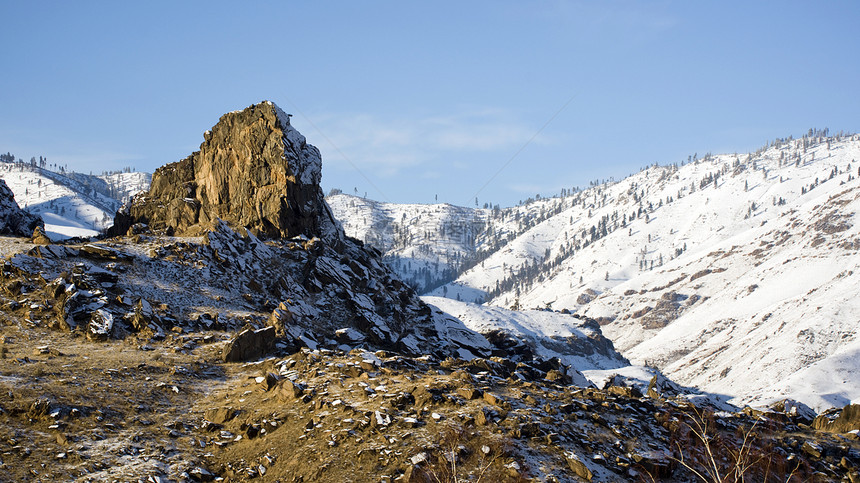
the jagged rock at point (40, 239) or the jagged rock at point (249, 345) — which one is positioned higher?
the jagged rock at point (40, 239)

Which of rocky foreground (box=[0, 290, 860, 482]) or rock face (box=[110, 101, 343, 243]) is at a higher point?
rock face (box=[110, 101, 343, 243])

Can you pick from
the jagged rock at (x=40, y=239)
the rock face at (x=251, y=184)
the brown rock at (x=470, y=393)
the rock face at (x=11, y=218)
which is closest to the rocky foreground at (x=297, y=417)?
the brown rock at (x=470, y=393)

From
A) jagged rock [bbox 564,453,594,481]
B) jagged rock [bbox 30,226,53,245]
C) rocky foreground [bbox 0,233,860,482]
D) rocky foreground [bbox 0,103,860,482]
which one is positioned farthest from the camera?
jagged rock [bbox 30,226,53,245]

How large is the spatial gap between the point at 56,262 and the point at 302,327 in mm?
14530

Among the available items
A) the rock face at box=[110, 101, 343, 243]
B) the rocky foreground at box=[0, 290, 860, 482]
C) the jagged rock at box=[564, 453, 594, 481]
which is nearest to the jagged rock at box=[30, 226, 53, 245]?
the rock face at box=[110, 101, 343, 243]

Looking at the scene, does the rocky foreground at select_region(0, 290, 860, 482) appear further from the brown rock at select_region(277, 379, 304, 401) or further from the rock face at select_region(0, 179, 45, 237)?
the rock face at select_region(0, 179, 45, 237)

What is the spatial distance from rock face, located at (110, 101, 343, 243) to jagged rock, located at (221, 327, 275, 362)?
17.8 metres

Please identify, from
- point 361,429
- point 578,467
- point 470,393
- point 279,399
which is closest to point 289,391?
point 279,399

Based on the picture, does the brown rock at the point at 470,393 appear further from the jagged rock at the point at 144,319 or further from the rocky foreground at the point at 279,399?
the jagged rock at the point at 144,319

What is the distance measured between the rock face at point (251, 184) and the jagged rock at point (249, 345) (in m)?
17.8

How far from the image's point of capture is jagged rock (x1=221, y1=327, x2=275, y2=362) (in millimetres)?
25672

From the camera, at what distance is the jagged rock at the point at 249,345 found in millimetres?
25672

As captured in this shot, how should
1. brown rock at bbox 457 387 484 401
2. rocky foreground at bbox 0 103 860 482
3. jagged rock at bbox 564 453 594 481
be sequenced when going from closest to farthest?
jagged rock at bbox 564 453 594 481
rocky foreground at bbox 0 103 860 482
brown rock at bbox 457 387 484 401

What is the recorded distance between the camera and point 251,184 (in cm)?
4588
